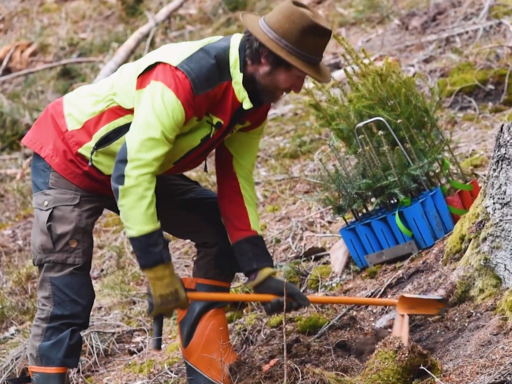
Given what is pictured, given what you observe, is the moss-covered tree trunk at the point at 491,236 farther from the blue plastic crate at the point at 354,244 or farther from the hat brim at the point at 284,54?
the hat brim at the point at 284,54

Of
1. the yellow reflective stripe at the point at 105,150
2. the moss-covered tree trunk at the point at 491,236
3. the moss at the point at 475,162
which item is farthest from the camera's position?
the moss at the point at 475,162

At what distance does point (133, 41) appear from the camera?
871cm

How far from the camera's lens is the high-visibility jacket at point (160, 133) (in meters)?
2.79

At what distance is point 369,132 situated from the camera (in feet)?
13.6

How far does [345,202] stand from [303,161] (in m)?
1.95

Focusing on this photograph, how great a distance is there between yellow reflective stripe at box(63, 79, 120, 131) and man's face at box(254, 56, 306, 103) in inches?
25.5

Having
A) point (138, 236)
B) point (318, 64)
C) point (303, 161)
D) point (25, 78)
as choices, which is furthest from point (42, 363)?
point (25, 78)

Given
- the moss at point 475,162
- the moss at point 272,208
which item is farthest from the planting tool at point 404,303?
the moss at point 272,208

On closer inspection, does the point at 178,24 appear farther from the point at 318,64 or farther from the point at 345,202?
the point at 318,64

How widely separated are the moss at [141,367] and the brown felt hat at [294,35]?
1.94m

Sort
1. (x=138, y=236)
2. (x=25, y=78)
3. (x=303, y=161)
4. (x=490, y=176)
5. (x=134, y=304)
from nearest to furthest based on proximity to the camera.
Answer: (x=138, y=236)
(x=490, y=176)
(x=134, y=304)
(x=303, y=161)
(x=25, y=78)

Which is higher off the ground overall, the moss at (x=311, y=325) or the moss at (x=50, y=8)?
the moss at (x=50, y=8)

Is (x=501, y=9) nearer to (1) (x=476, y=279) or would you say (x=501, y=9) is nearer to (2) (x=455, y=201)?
(2) (x=455, y=201)

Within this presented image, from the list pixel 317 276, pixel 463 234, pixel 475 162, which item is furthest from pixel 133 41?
pixel 463 234
